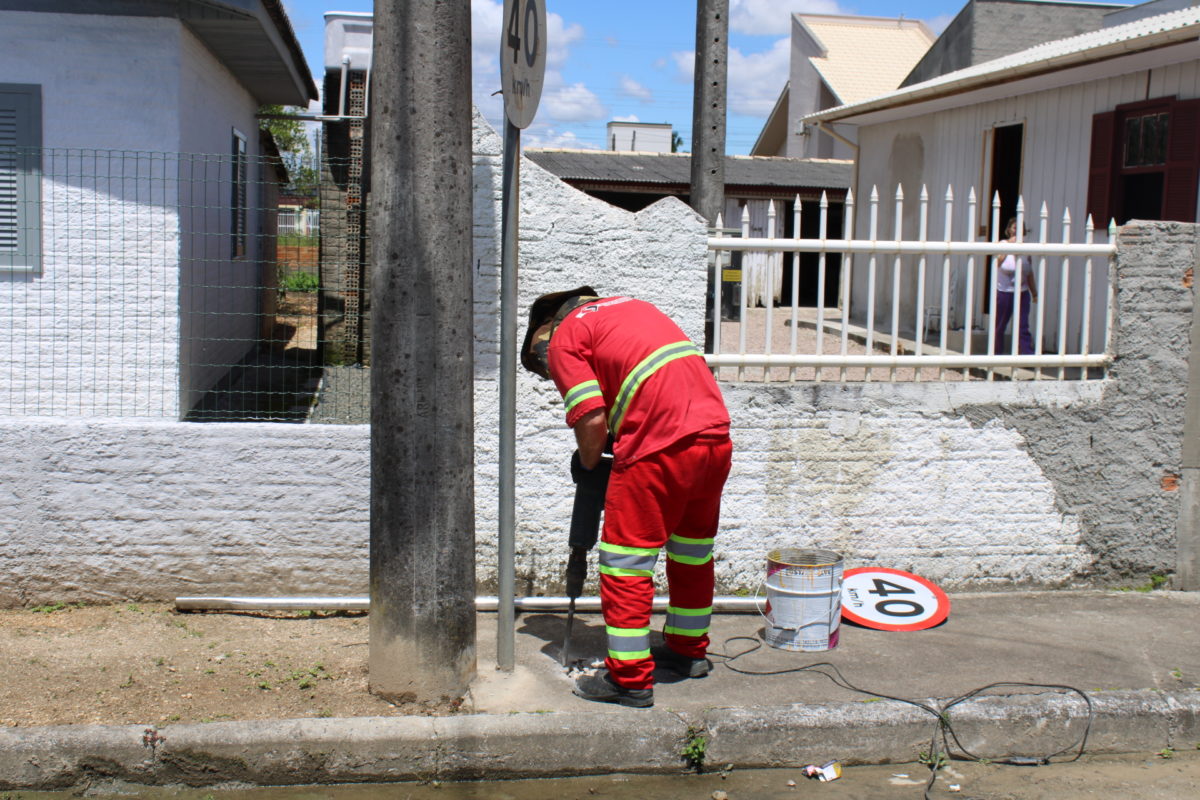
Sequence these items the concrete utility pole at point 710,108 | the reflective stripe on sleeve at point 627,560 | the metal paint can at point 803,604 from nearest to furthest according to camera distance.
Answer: the reflective stripe on sleeve at point 627,560 < the metal paint can at point 803,604 < the concrete utility pole at point 710,108

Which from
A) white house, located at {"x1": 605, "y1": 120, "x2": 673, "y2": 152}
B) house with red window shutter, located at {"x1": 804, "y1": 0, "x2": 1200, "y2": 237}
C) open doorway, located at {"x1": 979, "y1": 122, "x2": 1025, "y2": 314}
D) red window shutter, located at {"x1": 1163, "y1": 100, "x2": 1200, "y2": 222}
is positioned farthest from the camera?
white house, located at {"x1": 605, "y1": 120, "x2": 673, "y2": 152}

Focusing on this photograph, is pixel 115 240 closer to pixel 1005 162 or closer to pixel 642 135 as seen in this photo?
pixel 1005 162

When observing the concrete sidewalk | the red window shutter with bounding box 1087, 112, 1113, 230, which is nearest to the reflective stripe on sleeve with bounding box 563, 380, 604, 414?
the concrete sidewalk

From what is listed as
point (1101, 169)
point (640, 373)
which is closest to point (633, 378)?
point (640, 373)

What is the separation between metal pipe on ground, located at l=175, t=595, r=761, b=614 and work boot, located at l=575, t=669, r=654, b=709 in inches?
37.3

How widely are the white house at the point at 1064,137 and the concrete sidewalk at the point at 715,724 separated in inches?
→ 128

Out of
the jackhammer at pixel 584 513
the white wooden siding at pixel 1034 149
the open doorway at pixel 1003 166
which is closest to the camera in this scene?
the jackhammer at pixel 584 513

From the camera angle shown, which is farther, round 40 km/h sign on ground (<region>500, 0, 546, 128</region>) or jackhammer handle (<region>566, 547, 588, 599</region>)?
jackhammer handle (<region>566, 547, 588, 599</region>)

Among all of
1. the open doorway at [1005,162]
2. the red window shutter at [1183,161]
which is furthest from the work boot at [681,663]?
the open doorway at [1005,162]

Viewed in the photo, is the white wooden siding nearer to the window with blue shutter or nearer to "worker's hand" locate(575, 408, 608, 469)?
"worker's hand" locate(575, 408, 608, 469)

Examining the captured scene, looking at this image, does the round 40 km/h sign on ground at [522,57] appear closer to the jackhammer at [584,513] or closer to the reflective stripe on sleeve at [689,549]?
the jackhammer at [584,513]

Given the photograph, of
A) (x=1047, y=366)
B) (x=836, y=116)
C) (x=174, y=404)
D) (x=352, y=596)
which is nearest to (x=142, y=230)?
(x=174, y=404)

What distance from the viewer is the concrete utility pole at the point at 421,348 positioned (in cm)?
423

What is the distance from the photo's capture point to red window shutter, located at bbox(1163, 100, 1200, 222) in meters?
8.88
